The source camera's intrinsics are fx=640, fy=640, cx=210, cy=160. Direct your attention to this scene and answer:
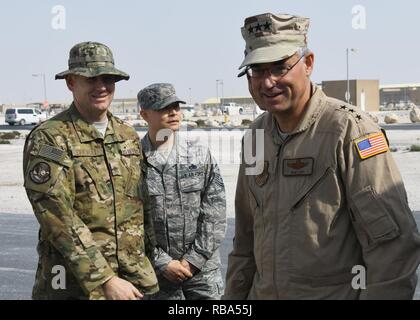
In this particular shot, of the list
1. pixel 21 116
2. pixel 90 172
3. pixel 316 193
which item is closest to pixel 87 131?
pixel 90 172

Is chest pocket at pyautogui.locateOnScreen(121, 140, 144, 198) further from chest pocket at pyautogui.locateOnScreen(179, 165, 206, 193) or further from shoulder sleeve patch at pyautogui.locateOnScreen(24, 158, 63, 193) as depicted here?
chest pocket at pyautogui.locateOnScreen(179, 165, 206, 193)

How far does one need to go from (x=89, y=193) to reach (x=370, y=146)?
148 cm

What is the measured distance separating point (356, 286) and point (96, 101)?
5.44ft

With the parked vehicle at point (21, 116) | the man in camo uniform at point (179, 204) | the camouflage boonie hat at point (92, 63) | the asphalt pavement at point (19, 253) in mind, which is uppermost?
the camouflage boonie hat at point (92, 63)

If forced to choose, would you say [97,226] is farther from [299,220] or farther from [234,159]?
[234,159]

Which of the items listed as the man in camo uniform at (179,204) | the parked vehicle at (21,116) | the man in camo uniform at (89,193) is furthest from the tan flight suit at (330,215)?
the parked vehicle at (21,116)

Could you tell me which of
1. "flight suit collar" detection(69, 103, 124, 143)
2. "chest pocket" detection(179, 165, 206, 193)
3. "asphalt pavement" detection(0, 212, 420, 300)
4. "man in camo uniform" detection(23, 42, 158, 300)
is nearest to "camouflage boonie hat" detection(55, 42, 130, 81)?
"man in camo uniform" detection(23, 42, 158, 300)

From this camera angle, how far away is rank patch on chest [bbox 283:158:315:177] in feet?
7.91

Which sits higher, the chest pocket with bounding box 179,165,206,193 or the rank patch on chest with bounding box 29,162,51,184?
the rank patch on chest with bounding box 29,162,51,184

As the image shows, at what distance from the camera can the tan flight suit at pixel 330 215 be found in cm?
223

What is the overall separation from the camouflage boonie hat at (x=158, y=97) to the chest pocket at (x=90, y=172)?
991 mm

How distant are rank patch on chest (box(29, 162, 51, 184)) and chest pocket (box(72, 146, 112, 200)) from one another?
16 cm

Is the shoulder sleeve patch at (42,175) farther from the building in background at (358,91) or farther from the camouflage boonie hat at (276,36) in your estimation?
the building in background at (358,91)
